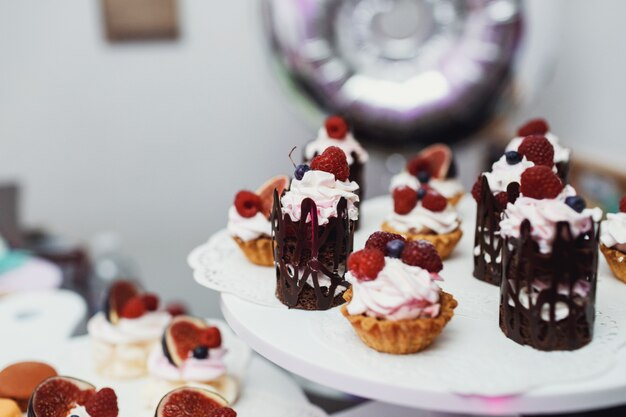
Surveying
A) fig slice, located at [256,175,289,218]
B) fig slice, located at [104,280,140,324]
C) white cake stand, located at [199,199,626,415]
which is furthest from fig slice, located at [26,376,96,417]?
fig slice, located at [256,175,289,218]

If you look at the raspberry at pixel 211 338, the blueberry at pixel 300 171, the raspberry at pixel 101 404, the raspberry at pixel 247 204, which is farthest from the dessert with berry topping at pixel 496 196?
the raspberry at pixel 101 404

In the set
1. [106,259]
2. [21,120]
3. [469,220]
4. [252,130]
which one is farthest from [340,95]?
[21,120]

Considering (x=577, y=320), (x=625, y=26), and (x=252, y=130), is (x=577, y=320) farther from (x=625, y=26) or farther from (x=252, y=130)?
(x=252, y=130)

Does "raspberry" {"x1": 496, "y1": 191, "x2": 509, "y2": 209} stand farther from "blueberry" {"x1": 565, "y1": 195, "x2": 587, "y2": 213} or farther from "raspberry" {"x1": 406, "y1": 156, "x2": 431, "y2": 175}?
"raspberry" {"x1": 406, "y1": 156, "x2": 431, "y2": 175}

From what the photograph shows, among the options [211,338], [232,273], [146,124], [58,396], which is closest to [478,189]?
[232,273]

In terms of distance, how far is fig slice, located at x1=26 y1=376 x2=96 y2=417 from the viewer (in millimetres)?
1343

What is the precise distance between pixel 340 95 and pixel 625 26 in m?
1.11

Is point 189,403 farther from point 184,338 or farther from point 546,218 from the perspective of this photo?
point 546,218

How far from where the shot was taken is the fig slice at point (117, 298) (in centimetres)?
166

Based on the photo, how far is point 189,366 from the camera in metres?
1.48

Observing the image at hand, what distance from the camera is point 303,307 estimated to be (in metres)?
1.26

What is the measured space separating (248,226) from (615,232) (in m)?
0.70

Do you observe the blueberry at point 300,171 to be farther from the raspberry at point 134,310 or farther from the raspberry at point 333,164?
the raspberry at point 134,310

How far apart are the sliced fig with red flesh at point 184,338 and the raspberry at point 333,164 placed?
0.46 meters
